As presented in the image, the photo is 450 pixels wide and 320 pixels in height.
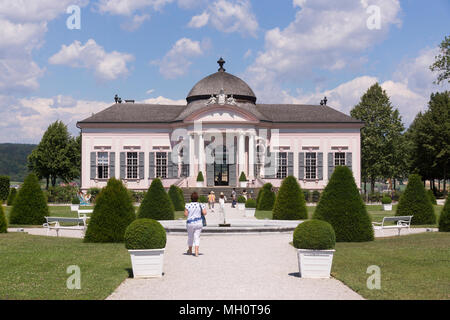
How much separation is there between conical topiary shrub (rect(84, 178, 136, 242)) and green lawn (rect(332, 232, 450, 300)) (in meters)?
5.79

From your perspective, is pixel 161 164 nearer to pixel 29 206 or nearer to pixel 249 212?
pixel 249 212

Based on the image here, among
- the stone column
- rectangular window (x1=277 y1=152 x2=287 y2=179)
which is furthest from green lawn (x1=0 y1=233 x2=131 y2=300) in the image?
rectangular window (x1=277 y1=152 x2=287 y2=179)

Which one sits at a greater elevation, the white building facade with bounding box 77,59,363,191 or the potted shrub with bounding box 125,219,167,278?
the white building facade with bounding box 77,59,363,191

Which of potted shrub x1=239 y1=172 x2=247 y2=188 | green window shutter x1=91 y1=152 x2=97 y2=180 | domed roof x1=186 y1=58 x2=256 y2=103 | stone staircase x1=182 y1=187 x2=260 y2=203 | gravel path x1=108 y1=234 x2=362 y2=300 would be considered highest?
domed roof x1=186 y1=58 x2=256 y2=103

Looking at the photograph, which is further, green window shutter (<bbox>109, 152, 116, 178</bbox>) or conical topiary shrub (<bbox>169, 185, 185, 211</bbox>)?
green window shutter (<bbox>109, 152, 116, 178</bbox>)

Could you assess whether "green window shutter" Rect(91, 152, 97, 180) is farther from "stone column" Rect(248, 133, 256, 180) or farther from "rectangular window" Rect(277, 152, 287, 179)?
"rectangular window" Rect(277, 152, 287, 179)

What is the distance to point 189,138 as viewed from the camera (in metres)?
46.9

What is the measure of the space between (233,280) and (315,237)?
1648 millimetres

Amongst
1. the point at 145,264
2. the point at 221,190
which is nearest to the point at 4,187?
the point at 221,190

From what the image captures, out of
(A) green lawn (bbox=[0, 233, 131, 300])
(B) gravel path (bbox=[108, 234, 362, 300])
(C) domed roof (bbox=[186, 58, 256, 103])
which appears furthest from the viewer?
(C) domed roof (bbox=[186, 58, 256, 103])

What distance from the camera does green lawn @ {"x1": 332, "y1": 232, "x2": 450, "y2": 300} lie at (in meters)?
8.53
